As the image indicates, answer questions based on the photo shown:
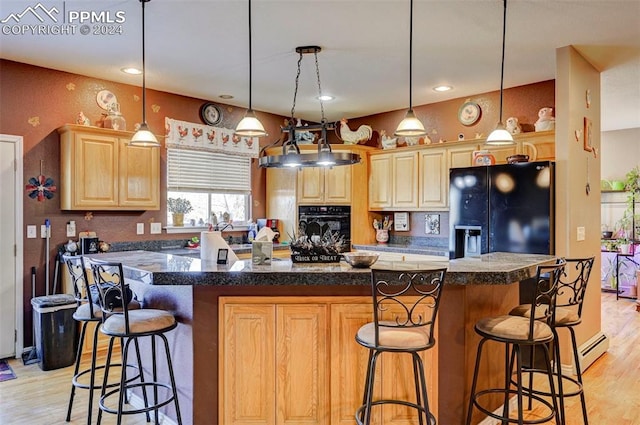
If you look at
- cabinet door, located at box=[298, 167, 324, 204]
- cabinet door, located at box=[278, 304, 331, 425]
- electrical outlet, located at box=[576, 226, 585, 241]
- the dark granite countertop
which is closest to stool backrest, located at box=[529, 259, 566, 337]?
the dark granite countertop

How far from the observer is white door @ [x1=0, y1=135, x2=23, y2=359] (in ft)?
13.8

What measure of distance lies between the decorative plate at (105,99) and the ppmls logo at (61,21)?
1208 millimetres

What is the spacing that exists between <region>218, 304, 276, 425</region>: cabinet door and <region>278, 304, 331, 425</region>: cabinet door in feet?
0.16

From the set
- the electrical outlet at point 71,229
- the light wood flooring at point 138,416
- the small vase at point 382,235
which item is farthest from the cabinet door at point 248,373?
the small vase at point 382,235

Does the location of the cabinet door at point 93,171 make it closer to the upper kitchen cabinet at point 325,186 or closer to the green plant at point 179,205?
the green plant at point 179,205

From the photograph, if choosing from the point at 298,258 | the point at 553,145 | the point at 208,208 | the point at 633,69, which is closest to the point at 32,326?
the point at 208,208

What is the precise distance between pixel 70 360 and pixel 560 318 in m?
3.88

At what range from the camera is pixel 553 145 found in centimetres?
445

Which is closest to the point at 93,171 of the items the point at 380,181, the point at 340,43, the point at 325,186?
the point at 340,43

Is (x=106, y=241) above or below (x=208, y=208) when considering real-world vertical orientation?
below

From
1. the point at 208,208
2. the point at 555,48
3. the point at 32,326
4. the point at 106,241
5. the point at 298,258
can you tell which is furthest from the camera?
the point at 208,208

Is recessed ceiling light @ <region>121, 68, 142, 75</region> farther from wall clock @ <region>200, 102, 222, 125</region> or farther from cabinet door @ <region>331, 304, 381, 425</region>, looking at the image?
cabinet door @ <region>331, 304, 381, 425</region>

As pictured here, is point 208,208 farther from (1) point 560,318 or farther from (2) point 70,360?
(1) point 560,318

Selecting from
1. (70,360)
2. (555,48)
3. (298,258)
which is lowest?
(70,360)
